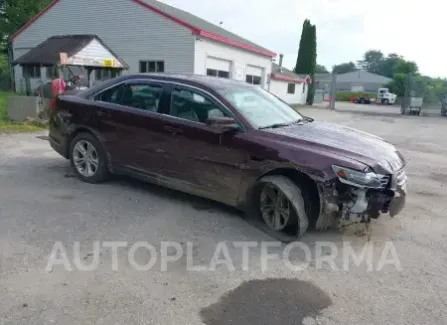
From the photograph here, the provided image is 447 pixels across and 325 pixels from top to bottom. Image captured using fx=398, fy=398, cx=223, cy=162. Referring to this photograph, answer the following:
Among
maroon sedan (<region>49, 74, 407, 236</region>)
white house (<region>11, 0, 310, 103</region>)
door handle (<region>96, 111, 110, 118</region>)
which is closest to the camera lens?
maroon sedan (<region>49, 74, 407, 236</region>)

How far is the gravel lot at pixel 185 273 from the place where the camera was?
292 centimetres

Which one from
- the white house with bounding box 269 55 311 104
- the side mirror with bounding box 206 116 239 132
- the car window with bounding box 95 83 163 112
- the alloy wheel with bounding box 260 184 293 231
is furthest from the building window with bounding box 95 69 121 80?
the alloy wheel with bounding box 260 184 293 231

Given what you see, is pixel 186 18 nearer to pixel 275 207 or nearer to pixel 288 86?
pixel 288 86

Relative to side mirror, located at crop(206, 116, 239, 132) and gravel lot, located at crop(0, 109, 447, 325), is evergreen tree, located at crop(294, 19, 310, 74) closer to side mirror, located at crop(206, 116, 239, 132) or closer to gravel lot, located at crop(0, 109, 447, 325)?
gravel lot, located at crop(0, 109, 447, 325)

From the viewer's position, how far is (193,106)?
4.82m

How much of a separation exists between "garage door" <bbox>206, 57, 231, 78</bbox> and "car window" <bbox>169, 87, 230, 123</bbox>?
52.0 feet

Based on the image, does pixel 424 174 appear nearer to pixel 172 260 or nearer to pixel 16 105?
pixel 172 260

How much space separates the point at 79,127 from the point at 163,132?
1625mm

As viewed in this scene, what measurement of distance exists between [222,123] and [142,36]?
679 inches

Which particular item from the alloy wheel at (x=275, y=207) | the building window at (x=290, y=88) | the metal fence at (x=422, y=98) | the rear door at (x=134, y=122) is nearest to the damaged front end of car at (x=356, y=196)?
the alloy wheel at (x=275, y=207)

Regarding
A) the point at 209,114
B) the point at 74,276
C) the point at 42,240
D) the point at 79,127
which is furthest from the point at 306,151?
the point at 79,127

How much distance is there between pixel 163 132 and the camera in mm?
4918

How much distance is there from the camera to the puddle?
2.87 metres

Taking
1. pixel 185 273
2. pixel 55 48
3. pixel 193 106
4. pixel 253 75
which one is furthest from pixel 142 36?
pixel 185 273
